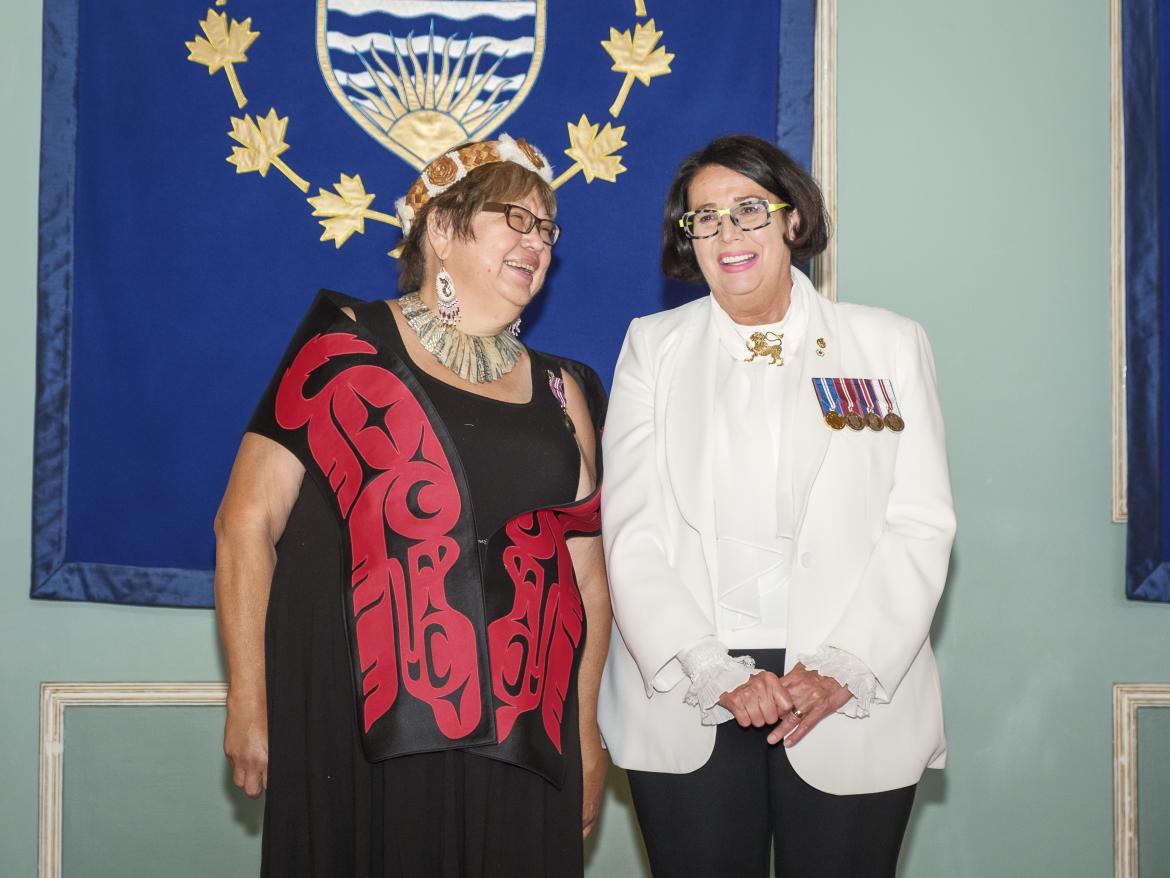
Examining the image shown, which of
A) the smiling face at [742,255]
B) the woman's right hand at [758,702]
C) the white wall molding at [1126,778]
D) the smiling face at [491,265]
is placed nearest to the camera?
the woman's right hand at [758,702]

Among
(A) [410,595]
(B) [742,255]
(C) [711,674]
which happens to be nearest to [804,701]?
(C) [711,674]

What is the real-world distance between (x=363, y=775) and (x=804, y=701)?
2.33ft

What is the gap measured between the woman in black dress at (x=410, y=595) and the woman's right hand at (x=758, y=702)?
0.37 m

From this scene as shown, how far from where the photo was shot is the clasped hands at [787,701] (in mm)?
1768

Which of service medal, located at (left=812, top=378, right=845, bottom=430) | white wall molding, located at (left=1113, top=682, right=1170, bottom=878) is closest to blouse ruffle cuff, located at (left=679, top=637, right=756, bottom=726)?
service medal, located at (left=812, top=378, right=845, bottom=430)

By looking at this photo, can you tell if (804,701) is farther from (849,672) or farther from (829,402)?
(829,402)

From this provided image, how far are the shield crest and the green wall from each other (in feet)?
2.81

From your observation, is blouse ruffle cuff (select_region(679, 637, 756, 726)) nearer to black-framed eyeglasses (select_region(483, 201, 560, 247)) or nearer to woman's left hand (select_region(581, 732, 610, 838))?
woman's left hand (select_region(581, 732, 610, 838))

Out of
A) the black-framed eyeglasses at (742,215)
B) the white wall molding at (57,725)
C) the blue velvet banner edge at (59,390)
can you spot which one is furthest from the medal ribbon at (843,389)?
the white wall molding at (57,725)

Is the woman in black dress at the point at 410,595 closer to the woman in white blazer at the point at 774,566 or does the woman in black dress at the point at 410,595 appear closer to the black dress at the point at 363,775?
the black dress at the point at 363,775

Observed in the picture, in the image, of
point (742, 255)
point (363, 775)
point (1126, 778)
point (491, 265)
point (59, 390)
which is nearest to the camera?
point (363, 775)

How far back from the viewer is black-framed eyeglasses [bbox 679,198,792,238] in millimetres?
1997

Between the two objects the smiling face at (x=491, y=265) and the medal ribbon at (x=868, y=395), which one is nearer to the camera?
the medal ribbon at (x=868, y=395)

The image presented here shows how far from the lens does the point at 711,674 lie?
178 cm
